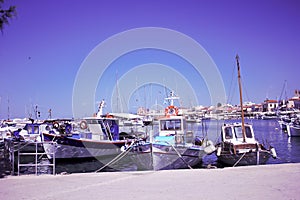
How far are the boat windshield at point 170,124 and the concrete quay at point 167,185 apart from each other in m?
8.49

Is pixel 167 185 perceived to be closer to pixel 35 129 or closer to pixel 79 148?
pixel 79 148

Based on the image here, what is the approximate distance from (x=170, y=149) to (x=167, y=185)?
7.80 m

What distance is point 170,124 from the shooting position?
20.4m

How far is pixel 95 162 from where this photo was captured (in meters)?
26.5

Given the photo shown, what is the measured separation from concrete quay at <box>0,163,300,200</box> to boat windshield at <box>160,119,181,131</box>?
8493mm

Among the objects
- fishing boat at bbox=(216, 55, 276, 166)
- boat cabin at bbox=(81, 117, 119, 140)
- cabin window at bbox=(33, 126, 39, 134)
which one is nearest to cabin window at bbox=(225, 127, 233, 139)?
fishing boat at bbox=(216, 55, 276, 166)

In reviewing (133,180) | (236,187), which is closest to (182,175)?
(133,180)

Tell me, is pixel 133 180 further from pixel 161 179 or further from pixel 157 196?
pixel 157 196

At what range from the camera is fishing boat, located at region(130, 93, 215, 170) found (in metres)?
17.2

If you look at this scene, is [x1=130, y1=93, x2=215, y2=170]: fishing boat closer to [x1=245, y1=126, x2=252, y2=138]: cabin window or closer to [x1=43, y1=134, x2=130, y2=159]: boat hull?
[x1=245, y1=126, x2=252, y2=138]: cabin window

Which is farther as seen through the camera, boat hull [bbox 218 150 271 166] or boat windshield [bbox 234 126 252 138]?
boat windshield [bbox 234 126 252 138]

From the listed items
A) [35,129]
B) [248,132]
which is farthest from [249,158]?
[35,129]

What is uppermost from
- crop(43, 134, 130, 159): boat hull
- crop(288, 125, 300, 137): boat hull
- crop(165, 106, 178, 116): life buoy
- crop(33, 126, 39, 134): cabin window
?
crop(165, 106, 178, 116): life buoy

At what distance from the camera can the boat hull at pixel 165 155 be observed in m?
17.2
